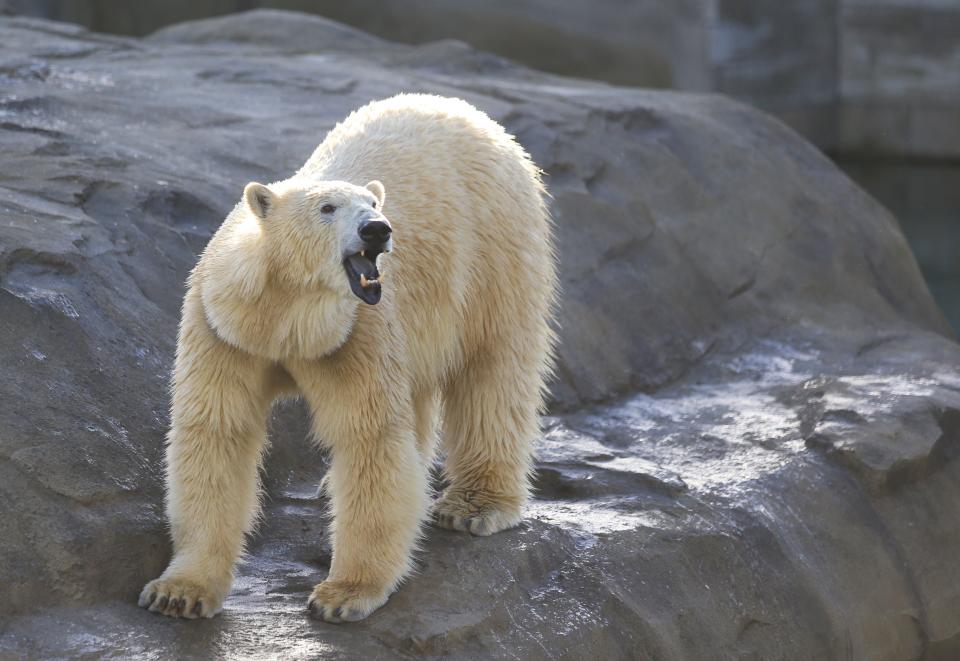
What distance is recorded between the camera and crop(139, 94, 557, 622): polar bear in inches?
151

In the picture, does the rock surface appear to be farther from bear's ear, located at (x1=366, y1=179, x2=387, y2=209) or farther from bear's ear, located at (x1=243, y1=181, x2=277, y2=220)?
bear's ear, located at (x1=366, y1=179, x2=387, y2=209)

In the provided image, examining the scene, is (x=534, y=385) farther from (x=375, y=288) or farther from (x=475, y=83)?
(x=475, y=83)

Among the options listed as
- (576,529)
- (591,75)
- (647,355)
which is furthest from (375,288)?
(591,75)

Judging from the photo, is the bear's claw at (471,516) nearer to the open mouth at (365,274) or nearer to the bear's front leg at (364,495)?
the bear's front leg at (364,495)

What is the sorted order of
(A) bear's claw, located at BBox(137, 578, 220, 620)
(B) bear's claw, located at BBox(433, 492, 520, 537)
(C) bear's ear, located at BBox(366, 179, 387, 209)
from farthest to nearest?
(B) bear's claw, located at BBox(433, 492, 520, 537) < (C) bear's ear, located at BBox(366, 179, 387, 209) < (A) bear's claw, located at BBox(137, 578, 220, 620)

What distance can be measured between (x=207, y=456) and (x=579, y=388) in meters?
2.61

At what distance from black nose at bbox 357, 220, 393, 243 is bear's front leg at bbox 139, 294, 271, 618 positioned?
1.91 ft

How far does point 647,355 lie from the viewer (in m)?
6.80

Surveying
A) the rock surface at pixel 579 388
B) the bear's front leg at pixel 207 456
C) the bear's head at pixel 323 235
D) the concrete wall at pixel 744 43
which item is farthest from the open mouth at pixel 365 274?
the concrete wall at pixel 744 43

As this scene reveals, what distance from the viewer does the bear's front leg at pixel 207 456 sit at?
12.9ft

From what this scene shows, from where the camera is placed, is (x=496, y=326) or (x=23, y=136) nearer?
(x=496, y=326)

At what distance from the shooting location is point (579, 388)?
629 cm

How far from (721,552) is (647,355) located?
1932 mm

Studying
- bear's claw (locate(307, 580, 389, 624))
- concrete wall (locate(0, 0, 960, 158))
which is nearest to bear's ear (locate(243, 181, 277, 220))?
bear's claw (locate(307, 580, 389, 624))
